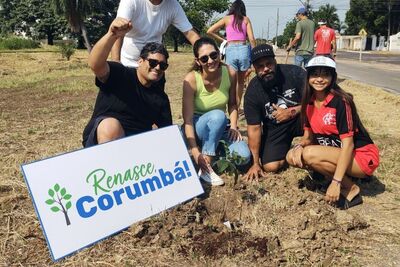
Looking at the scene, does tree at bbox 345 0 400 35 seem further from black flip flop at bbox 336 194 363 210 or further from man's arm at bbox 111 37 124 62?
man's arm at bbox 111 37 124 62

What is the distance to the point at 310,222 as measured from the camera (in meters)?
3.20

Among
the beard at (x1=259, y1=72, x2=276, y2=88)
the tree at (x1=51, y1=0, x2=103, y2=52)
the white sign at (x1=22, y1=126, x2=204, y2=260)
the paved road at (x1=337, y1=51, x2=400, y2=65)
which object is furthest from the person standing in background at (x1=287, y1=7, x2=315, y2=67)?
the tree at (x1=51, y1=0, x2=103, y2=52)

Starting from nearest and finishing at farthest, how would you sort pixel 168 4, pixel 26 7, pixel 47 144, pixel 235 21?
pixel 168 4 → pixel 47 144 → pixel 235 21 → pixel 26 7

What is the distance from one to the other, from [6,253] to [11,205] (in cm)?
74

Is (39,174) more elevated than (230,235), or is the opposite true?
(39,174)

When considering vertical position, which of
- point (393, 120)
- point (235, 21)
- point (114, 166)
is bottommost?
point (393, 120)

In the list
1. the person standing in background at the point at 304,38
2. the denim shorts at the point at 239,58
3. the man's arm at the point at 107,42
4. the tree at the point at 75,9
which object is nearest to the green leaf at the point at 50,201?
the man's arm at the point at 107,42

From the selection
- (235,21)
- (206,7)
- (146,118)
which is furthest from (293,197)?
(206,7)

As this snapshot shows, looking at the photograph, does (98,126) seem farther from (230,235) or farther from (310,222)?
(310,222)

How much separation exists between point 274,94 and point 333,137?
0.76 metres

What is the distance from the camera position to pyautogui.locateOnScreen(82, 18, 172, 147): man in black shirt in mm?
3482

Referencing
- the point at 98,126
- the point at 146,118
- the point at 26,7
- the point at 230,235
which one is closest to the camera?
the point at 230,235

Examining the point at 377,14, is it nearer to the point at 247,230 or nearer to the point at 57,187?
the point at 247,230

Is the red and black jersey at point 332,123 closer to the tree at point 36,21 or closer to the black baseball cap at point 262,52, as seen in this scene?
the black baseball cap at point 262,52
